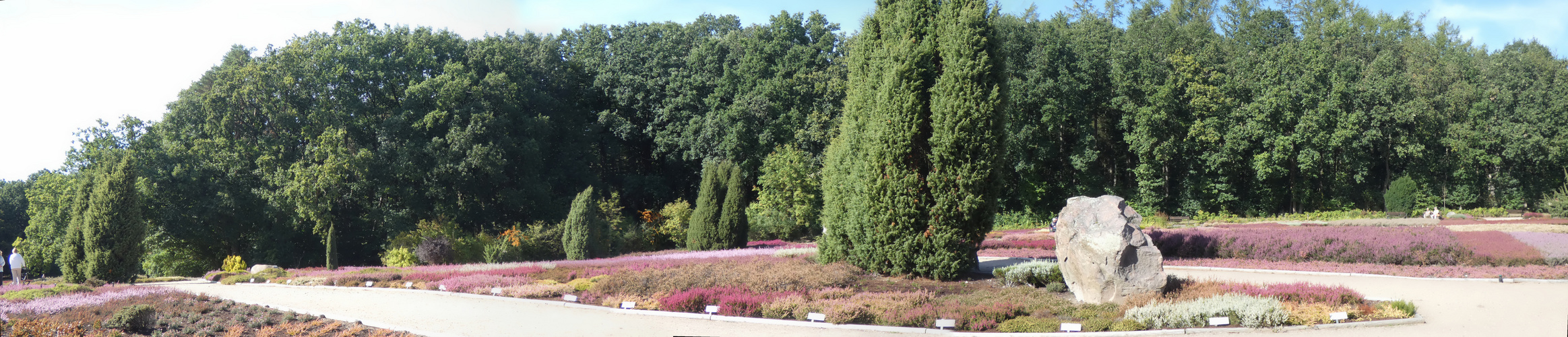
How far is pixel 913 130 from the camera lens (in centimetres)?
1211

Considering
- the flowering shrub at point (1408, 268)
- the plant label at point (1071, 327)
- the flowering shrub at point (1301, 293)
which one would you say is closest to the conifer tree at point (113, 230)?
the plant label at point (1071, 327)

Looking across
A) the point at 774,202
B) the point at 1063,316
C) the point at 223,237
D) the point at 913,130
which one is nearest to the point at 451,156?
the point at 223,237

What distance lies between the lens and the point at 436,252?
67.6ft

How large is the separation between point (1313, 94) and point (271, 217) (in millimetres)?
41817

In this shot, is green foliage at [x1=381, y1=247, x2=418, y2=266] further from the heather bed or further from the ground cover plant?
the ground cover plant

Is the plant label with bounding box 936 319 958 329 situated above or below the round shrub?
below

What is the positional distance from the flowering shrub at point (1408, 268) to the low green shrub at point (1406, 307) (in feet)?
14.4

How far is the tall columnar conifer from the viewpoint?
38.9 ft

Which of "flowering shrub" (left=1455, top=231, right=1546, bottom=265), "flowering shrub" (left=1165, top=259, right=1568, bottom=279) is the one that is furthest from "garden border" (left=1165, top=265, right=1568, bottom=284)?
"flowering shrub" (left=1455, top=231, right=1546, bottom=265)

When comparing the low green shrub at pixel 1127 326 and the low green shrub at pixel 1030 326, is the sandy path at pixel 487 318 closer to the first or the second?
the low green shrub at pixel 1030 326

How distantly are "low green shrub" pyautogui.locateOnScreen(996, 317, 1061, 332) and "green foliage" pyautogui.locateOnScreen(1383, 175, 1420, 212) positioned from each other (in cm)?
3087

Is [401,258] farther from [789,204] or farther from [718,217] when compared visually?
[789,204]

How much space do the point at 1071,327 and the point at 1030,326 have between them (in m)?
0.46

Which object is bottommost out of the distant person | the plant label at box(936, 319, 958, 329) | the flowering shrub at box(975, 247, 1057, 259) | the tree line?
the plant label at box(936, 319, 958, 329)
